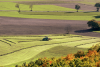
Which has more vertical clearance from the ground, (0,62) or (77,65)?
(77,65)

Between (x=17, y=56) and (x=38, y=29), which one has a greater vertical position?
(x=38, y=29)

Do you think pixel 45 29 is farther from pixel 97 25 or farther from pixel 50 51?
pixel 50 51

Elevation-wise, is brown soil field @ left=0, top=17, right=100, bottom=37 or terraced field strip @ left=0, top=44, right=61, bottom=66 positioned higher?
brown soil field @ left=0, top=17, right=100, bottom=37

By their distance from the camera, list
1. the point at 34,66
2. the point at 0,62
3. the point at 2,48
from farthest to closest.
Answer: the point at 2,48
the point at 0,62
the point at 34,66

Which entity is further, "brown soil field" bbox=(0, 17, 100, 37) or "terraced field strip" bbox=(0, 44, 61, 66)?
"brown soil field" bbox=(0, 17, 100, 37)

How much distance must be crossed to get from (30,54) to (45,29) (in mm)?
40183

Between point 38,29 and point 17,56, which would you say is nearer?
point 17,56

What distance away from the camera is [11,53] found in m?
34.1

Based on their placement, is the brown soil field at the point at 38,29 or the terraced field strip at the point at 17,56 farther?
the brown soil field at the point at 38,29

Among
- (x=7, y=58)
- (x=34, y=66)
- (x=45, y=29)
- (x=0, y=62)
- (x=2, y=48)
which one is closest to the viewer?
(x=34, y=66)

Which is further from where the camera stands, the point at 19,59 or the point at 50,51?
the point at 50,51

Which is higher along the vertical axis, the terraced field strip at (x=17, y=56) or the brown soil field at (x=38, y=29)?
the brown soil field at (x=38, y=29)

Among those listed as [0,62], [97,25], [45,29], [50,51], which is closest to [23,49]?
[50,51]

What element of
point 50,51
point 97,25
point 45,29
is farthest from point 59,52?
point 97,25
